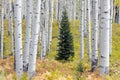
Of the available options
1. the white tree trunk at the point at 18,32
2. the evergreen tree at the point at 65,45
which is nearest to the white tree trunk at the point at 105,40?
the white tree trunk at the point at 18,32

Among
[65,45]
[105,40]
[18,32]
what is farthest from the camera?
[65,45]

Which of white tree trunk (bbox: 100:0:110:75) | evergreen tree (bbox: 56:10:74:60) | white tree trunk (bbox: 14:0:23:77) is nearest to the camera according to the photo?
white tree trunk (bbox: 100:0:110:75)

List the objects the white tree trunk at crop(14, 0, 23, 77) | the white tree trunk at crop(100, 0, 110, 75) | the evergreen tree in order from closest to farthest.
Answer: the white tree trunk at crop(100, 0, 110, 75) < the white tree trunk at crop(14, 0, 23, 77) < the evergreen tree

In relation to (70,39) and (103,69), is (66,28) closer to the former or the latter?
(70,39)

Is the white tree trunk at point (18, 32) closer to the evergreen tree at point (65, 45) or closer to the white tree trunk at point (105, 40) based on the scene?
the white tree trunk at point (105, 40)

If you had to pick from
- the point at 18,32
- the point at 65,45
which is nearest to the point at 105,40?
the point at 18,32

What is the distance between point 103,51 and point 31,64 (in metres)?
3.17

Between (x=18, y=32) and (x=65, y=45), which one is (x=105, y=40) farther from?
(x=65, y=45)

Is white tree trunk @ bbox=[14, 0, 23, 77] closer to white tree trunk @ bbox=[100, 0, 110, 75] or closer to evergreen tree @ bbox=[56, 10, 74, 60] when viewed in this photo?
white tree trunk @ bbox=[100, 0, 110, 75]

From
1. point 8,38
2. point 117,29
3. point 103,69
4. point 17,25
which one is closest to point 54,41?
point 8,38

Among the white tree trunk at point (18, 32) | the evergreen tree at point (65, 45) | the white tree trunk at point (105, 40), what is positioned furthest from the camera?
the evergreen tree at point (65, 45)

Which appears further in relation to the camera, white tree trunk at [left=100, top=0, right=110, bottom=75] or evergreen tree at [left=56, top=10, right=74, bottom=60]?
evergreen tree at [left=56, top=10, right=74, bottom=60]

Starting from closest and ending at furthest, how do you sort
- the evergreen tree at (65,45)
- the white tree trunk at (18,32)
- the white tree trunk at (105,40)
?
the white tree trunk at (105,40), the white tree trunk at (18,32), the evergreen tree at (65,45)

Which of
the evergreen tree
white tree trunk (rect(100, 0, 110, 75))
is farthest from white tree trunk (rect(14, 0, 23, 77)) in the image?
the evergreen tree
